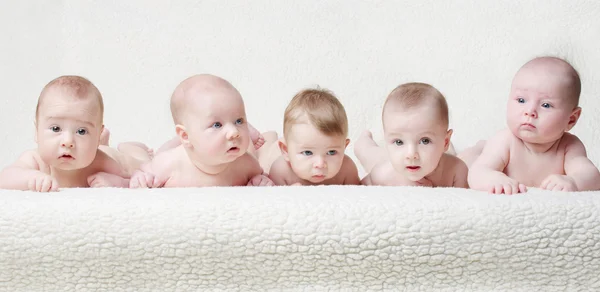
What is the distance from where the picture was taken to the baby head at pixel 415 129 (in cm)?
194

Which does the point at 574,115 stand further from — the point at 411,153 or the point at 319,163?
the point at 319,163

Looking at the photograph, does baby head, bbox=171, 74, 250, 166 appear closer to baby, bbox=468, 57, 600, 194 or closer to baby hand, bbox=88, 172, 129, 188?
baby hand, bbox=88, 172, 129, 188

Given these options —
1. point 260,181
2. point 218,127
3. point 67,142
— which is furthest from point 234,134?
point 67,142

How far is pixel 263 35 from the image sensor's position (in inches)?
129

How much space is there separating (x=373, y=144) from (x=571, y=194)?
1.06m

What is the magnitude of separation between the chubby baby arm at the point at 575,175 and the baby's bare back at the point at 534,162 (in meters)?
0.02

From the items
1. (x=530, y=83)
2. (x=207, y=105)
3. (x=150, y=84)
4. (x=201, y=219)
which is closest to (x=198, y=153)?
(x=207, y=105)

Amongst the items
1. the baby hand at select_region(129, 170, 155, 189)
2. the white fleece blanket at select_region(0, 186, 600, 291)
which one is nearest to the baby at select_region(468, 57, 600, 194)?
the white fleece blanket at select_region(0, 186, 600, 291)

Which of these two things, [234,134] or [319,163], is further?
[319,163]

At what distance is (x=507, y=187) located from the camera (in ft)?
5.76

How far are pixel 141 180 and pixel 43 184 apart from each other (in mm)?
329

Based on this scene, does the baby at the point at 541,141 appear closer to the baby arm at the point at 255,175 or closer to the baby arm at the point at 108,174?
the baby arm at the point at 255,175

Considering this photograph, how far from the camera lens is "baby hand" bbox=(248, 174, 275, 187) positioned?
6.98 feet

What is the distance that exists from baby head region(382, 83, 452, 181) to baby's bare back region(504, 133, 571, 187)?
19 centimetres
